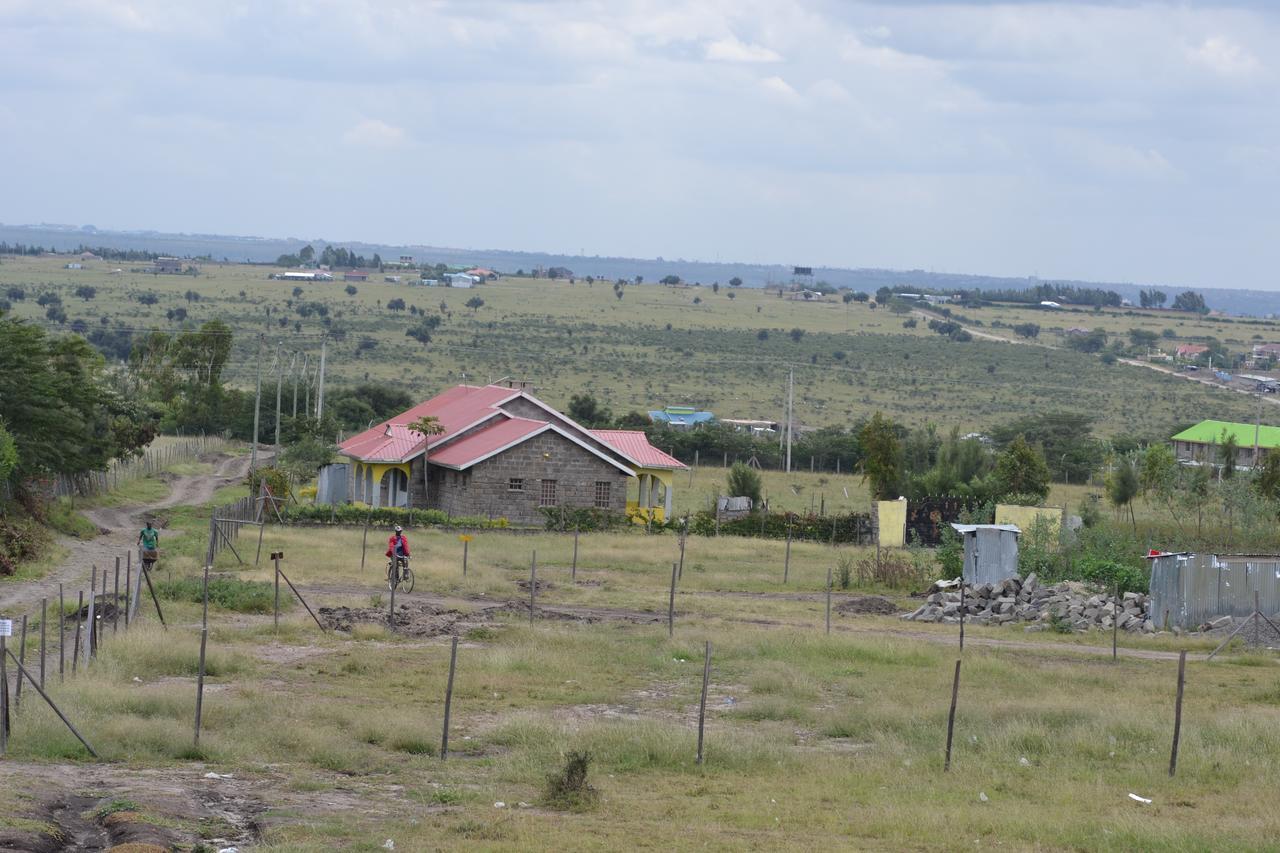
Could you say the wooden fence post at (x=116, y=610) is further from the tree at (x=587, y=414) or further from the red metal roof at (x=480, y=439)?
the tree at (x=587, y=414)

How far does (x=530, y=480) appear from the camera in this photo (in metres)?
50.2

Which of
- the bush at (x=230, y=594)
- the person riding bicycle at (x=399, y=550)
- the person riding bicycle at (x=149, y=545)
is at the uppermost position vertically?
the person riding bicycle at (x=399, y=550)

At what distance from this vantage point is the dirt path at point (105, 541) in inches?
1166

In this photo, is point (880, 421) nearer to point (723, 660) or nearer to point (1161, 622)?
point (1161, 622)

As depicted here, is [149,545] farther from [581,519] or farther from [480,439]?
[480,439]

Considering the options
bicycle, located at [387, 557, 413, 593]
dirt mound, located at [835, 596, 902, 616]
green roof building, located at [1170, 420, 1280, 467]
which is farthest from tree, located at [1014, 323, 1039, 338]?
bicycle, located at [387, 557, 413, 593]

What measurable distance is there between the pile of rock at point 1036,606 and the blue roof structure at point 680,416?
5040cm

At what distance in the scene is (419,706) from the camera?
20.9 m

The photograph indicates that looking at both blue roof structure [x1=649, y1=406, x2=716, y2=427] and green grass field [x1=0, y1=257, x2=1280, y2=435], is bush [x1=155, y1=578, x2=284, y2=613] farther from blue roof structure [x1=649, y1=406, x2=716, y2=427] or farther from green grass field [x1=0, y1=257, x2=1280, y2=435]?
green grass field [x1=0, y1=257, x2=1280, y2=435]

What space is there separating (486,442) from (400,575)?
61.4ft

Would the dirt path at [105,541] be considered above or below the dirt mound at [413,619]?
below

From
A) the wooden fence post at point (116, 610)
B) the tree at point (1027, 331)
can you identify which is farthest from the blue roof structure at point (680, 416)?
the tree at point (1027, 331)

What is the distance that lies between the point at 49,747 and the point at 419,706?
5.42m

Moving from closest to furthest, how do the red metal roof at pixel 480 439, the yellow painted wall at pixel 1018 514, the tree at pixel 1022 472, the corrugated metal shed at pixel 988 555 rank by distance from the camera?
1. the corrugated metal shed at pixel 988 555
2. the yellow painted wall at pixel 1018 514
3. the red metal roof at pixel 480 439
4. the tree at pixel 1022 472
